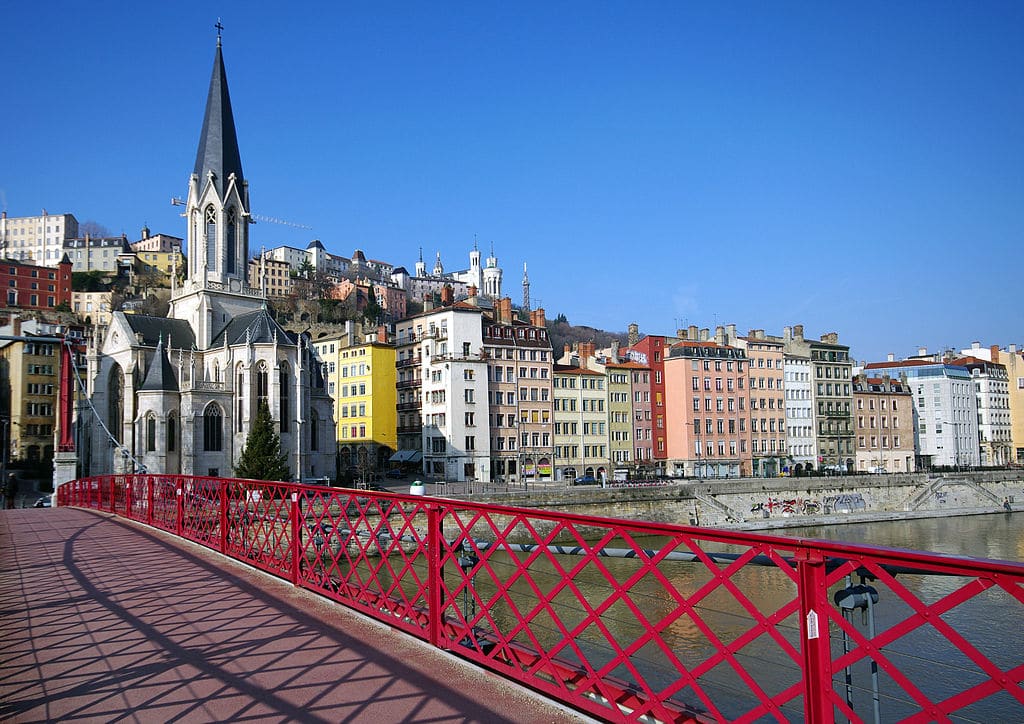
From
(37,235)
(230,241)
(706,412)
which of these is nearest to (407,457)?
(230,241)

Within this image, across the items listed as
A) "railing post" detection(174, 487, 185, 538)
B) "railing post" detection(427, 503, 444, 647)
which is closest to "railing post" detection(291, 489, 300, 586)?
"railing post" detection(427, 503, 444, 647)

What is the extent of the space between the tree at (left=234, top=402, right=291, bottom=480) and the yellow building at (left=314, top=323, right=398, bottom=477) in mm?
19008

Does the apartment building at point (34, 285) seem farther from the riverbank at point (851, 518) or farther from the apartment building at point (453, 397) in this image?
the riverbank at point (851, 518)

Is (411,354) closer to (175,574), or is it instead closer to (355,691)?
(175,574)

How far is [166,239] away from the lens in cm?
14400

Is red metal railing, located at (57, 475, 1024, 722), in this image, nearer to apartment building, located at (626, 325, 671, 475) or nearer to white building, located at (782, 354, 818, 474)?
apartment building, located at (626, 325, 671, 475)

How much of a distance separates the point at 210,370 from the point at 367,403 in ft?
55.8

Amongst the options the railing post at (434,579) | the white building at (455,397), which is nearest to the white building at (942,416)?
the white building at (455,397)

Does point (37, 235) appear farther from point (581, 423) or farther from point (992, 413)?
point (992, 413)

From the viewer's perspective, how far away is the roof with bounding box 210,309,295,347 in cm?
5269

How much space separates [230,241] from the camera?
196 ft

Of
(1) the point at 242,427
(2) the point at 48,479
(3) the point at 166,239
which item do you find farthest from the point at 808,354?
(3) the point at 166,239

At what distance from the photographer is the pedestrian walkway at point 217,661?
654cm

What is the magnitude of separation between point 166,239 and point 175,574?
145 m
